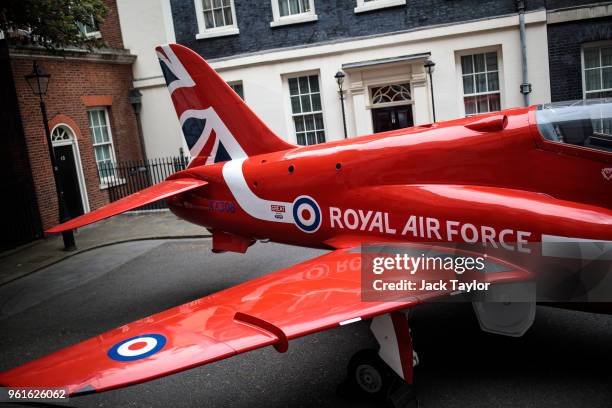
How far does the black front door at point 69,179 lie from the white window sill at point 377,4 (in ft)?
31.1

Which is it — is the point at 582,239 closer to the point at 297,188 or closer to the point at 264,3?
the point at 297,188

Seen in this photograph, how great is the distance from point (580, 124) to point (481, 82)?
10.8 m

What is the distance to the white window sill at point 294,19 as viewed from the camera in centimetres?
1486

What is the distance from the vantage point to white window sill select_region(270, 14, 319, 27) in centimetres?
1486

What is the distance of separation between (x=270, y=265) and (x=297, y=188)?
3492 millimetres

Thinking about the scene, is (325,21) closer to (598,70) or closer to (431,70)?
(431,70)

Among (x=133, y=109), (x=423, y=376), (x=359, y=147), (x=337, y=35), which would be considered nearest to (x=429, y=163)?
(x=359, y=147)

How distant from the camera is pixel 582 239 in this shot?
12.4 feet

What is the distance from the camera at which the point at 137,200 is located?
6066mm

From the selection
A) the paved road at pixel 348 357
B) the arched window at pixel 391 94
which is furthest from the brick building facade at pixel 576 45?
the paved road at pixel 348 357

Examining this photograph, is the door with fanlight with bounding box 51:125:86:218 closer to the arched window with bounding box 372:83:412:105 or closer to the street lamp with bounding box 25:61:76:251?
the street lamp with bounding box 25:61:76:251

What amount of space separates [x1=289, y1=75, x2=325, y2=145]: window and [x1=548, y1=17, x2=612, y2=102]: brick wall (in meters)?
6.67

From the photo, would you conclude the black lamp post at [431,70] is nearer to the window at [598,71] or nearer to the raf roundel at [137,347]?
the window at [598,71]

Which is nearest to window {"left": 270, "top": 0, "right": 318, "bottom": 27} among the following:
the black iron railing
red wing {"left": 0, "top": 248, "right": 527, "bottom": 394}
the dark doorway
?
the dark doorway
